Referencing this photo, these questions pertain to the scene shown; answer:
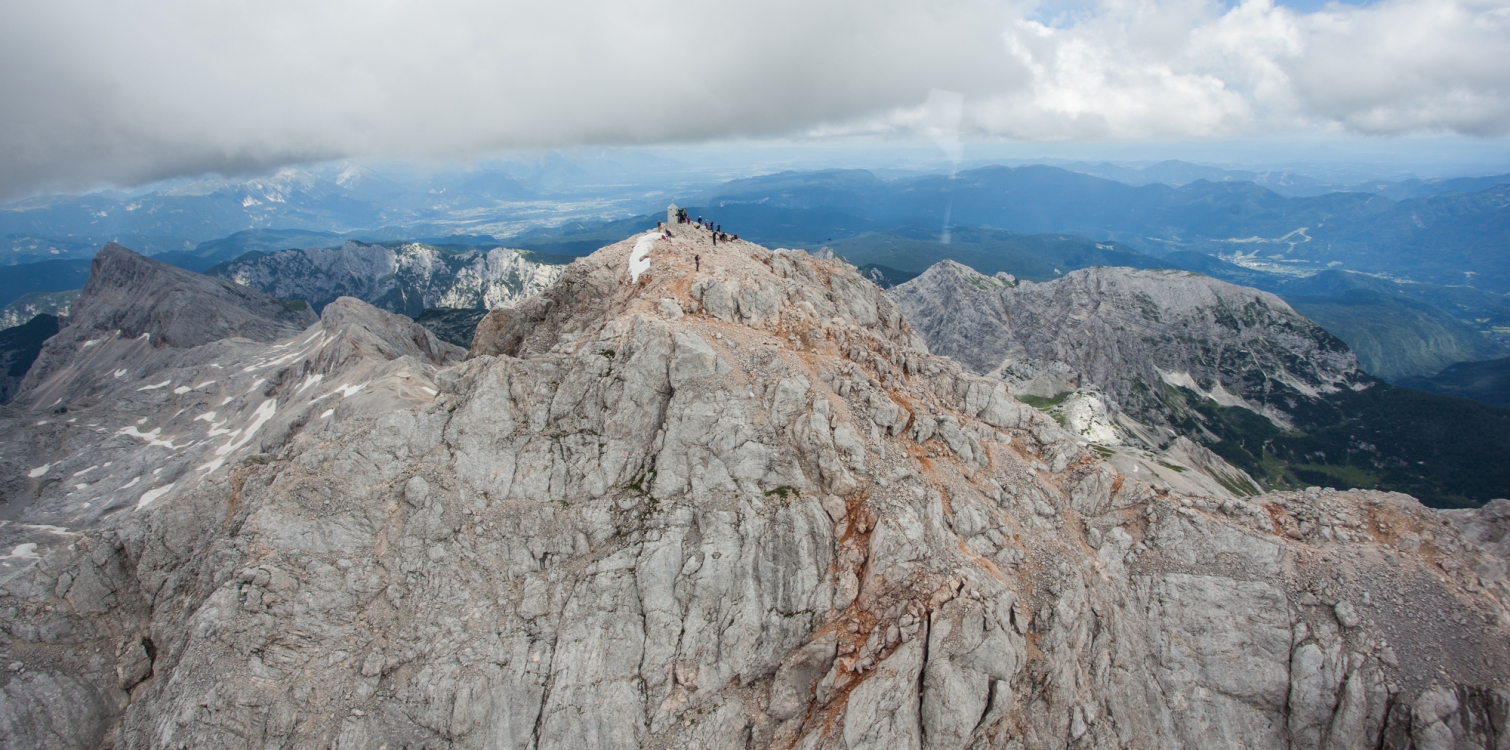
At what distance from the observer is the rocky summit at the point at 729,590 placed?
2827cm

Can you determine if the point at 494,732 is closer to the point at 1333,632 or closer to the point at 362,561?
the point at 362,561

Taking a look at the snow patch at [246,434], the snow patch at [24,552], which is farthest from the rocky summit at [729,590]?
the snow patch at [246,434]

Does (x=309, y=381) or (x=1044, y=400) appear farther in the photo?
(x=1044, y=400)

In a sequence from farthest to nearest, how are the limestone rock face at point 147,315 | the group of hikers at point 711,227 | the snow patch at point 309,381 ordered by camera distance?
the limestone rock face at point 147,315, the snow patch at point 309,381, the group of hikers at point 711,227

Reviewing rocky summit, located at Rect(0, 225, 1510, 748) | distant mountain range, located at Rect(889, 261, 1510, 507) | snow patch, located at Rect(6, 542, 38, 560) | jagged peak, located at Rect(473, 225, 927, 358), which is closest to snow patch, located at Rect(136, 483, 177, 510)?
snow patch, located at Rect(6, 542, 38, 560)

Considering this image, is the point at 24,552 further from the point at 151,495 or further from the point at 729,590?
the point at 729,590

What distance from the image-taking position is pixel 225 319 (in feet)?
501

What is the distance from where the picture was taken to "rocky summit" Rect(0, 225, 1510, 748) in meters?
28.3

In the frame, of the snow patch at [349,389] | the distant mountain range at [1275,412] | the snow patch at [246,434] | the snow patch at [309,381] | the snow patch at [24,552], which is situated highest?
the snow patch at [349,389]

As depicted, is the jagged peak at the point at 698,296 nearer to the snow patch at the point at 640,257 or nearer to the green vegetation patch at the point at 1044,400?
the snow patch at the point at 640,257

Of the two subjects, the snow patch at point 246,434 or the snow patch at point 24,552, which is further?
the snow patch at point 246,434

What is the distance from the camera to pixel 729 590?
31.3m

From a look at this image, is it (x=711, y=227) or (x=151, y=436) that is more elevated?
(x=711, y=227)

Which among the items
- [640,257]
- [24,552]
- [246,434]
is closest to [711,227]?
[640,257]
